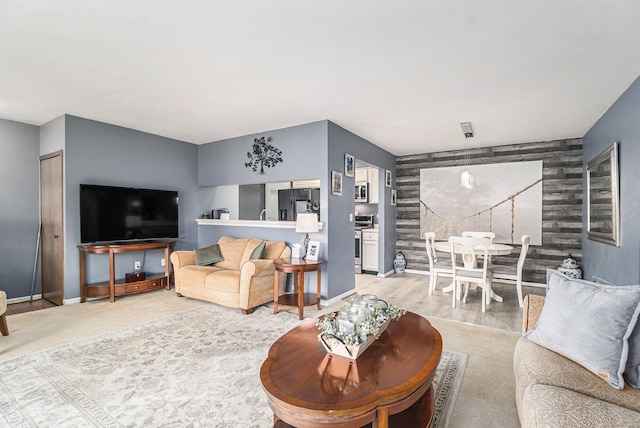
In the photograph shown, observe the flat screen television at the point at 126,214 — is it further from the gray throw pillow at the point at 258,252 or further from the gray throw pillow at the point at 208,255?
the gray throw pillow at the point at 258,252

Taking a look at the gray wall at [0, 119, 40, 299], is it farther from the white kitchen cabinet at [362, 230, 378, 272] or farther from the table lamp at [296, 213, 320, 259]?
the white kitchen cabinet at [362, 230, 378, 272]

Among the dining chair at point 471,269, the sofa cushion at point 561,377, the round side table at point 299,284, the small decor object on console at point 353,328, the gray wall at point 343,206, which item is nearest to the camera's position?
the sofa cushion at point 561,377

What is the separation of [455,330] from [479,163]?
3.66 m

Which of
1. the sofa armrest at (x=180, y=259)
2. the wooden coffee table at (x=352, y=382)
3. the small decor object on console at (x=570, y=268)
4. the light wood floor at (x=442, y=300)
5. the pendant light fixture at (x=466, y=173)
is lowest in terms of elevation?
the light wood floor at (x=442, y=300)

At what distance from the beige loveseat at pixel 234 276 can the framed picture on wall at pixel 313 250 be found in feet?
1.03

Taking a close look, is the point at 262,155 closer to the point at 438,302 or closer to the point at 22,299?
the point at 438,302

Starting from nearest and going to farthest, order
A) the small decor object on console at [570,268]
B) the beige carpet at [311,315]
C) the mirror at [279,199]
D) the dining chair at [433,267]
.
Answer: the beige carpet at [311,315] → the dining chair at [433,267] → the small decor object on console at [570,268] → the mirror at [279,199]

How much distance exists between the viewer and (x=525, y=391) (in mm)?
1538

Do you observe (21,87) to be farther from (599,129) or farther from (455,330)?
(599,129)

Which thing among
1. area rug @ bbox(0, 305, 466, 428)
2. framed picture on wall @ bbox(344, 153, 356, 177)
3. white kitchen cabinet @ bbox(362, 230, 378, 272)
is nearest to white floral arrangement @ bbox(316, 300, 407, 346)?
area rug @ bbox(0, 305, 466, 428)

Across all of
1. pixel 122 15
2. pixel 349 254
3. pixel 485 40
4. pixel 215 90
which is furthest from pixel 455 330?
pixel 122 15

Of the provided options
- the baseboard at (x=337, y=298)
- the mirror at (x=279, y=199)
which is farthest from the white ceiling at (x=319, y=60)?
the mirror at (x=279, y=199)

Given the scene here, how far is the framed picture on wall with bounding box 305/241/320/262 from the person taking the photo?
4.06m

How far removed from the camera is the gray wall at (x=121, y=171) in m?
4.12
